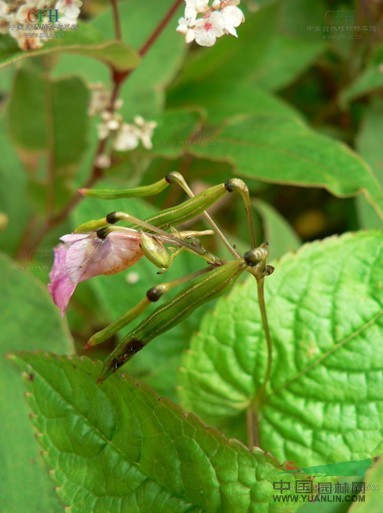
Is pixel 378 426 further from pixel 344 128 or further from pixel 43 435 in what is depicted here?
pixel 344 128

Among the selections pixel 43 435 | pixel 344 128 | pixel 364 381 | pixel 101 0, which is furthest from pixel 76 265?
pixel 101 0

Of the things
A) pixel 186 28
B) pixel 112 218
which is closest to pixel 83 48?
pixel 186 28

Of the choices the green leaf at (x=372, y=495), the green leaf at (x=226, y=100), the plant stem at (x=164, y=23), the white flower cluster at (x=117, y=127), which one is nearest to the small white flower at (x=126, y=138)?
the white flower cluster at (x=117, y=127)

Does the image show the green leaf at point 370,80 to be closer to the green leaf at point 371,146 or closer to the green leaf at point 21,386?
the green leaf at point 371,146

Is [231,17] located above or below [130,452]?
above

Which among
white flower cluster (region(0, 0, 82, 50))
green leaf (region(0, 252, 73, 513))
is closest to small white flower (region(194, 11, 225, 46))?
white flower cluster (region(0, 0, 82, 50))

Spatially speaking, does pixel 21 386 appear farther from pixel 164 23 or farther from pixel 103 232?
pixel 164 23
